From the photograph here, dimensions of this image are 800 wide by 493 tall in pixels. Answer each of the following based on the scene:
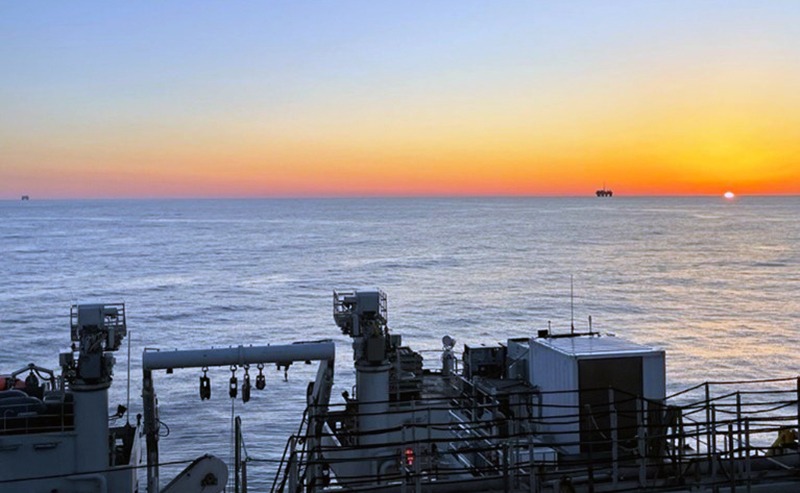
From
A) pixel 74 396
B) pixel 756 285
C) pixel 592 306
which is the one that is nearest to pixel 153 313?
pixel 592 306

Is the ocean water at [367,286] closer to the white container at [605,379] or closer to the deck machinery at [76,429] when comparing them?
the deck machinery at [76,429]

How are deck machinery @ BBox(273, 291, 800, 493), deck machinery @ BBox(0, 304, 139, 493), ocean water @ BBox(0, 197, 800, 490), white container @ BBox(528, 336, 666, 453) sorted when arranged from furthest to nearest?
ocean water @ BBox(0, 197, 800, 490)
deck machinery @ BBox(0, 304, 139, 493)
white container @ BBox(528, 336, 666, 453)
deck machinery @ BBox(273, 291, 800, 493)

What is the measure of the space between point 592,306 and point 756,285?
1094 inches

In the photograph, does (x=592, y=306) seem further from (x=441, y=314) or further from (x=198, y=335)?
(x=198, y=335)

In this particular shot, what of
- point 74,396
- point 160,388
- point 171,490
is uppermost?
point 74,396

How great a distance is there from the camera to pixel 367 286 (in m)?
98.2

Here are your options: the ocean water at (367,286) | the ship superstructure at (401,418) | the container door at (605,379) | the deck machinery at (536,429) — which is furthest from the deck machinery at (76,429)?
the ocean water at (367,286)

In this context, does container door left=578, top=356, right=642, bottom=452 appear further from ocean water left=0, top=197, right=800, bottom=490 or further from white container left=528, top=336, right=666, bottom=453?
ocean water left=0, top=197, right=800, bottom=490

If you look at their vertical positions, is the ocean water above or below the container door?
below

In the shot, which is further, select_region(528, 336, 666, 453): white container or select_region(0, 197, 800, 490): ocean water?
select_region(0, 197, 800, 490): ocean water

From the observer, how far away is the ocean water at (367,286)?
165ft

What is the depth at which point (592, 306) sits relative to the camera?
3278 inches

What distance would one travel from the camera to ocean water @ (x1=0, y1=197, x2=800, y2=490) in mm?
50156

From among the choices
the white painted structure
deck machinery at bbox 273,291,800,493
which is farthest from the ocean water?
the white painted structure
